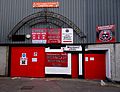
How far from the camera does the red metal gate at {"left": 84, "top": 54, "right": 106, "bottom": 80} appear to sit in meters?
23.3

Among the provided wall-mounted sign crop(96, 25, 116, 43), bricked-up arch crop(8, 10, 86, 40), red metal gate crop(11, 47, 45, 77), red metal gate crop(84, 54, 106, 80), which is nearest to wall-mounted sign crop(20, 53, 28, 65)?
red metal gate crop(11, 47, 45, 77)

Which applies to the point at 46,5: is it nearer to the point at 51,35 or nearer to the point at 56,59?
the point at 51,35

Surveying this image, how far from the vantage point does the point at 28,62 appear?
2420 cm

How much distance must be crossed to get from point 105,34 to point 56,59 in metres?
5.03

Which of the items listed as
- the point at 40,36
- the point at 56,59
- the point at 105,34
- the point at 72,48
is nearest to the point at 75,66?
the point at 72,48

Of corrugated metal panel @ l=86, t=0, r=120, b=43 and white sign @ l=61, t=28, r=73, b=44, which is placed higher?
corrugated metal panel @ l=86, t=0, r=120, b=43

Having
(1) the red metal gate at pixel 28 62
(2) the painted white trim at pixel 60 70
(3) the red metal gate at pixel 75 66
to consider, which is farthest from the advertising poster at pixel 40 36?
(3) the red metal gate at pixel 75 66

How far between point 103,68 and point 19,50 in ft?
26.3

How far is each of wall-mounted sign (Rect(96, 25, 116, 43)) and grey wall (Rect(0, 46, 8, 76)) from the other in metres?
8.62

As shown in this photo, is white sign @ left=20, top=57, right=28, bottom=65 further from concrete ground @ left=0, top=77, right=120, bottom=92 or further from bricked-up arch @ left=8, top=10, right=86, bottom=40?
concrete ground @ left=0, top=77, right=120, bottom=92

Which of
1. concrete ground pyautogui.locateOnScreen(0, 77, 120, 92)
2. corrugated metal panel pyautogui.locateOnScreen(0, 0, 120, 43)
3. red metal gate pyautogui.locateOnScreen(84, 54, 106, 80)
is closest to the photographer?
concrete ground pyautogui.locateOnScreen(0, 77, 120, 92)

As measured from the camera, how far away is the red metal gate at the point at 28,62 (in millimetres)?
24016

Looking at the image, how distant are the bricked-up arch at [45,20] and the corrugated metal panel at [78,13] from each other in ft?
1.15

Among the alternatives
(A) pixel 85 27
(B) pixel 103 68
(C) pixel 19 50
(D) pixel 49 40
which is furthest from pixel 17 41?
(B) pixel 103 68
